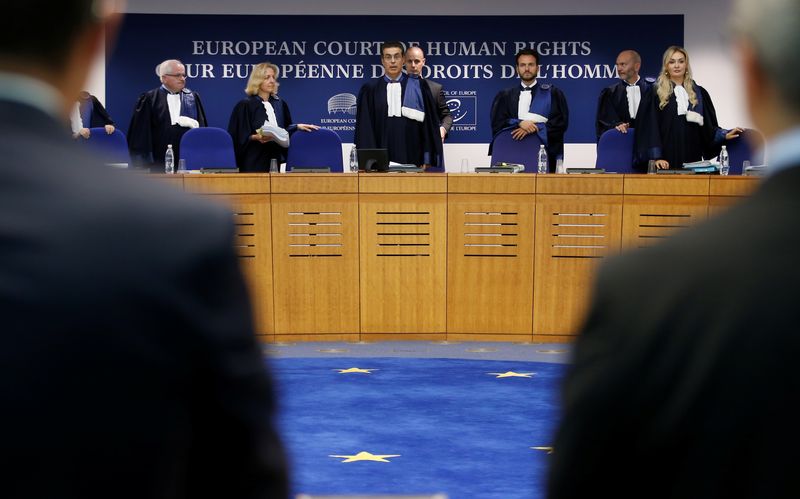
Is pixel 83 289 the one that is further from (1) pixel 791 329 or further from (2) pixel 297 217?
(2) pixel 297 217

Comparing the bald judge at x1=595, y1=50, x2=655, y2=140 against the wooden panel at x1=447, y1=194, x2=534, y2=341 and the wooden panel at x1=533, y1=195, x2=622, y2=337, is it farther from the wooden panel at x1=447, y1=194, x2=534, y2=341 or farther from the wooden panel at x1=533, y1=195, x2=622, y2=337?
the wooden panel at x1=447, y1=194, x2=534, y2=341

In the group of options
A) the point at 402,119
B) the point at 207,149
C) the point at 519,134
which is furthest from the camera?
the point at 402,119

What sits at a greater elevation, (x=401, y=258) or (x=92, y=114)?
(x=92, y=114)

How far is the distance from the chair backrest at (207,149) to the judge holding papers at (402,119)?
6.82 ft

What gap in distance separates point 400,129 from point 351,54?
3232mm

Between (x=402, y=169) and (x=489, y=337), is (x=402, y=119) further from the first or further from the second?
(x=489, y=337)

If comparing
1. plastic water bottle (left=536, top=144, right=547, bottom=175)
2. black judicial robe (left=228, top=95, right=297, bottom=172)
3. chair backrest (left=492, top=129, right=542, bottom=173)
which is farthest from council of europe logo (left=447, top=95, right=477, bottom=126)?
plastic water bottle (left=536, top=144, right=547, bottom=175)

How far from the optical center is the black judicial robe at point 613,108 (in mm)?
11727

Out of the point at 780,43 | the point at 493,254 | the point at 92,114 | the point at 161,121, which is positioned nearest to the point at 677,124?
the point at 493,254

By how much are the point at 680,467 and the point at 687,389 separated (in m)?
0.08

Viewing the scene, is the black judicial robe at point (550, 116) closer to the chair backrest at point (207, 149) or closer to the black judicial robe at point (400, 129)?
the black judicial robe at point (400, 129)

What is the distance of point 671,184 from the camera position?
26.1ft

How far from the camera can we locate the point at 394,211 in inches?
318

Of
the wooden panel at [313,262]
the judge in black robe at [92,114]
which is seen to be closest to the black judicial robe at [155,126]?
the judge in black robe at [92,114]
